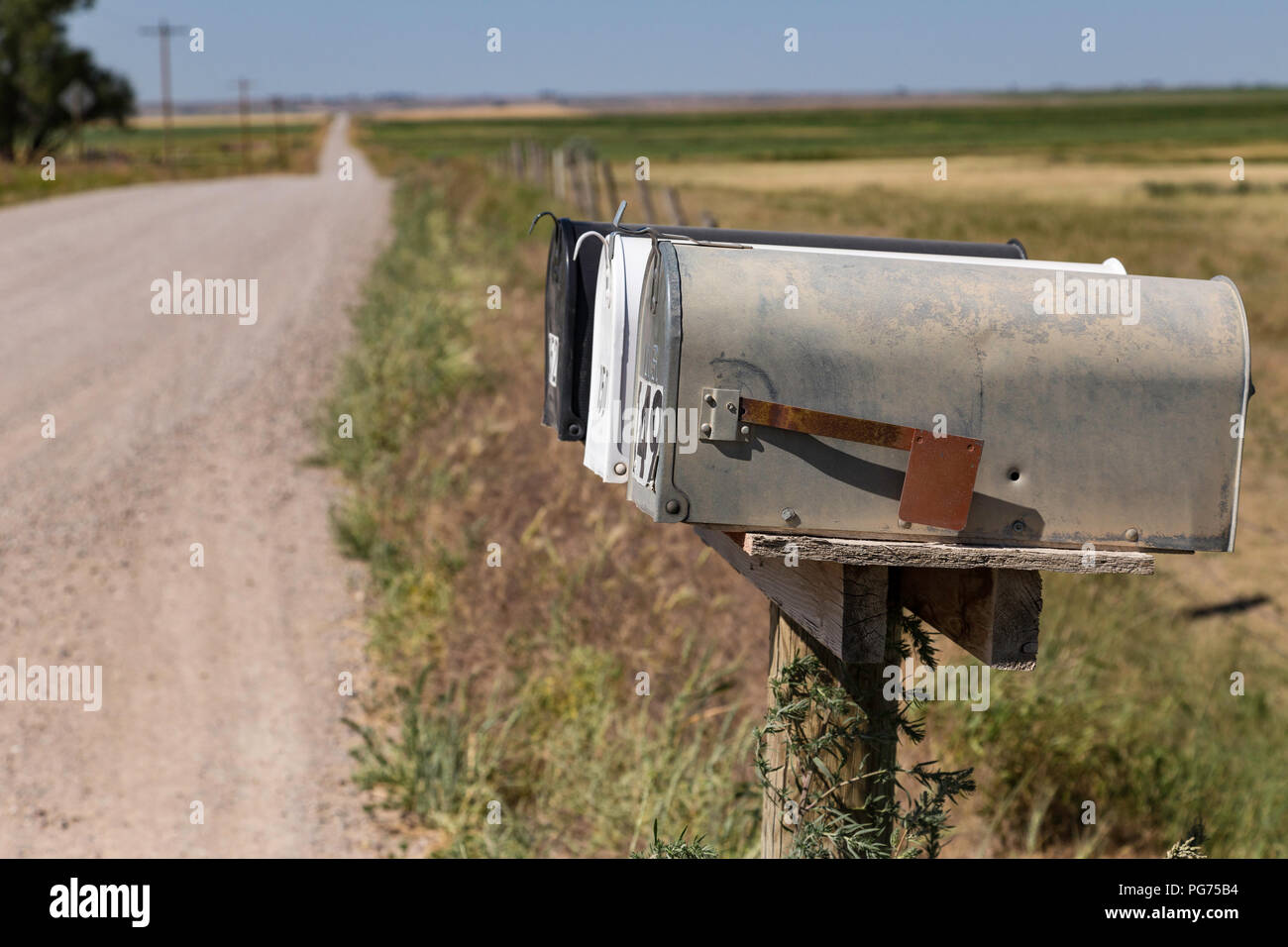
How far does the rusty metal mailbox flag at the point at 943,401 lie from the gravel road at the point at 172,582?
8.03ft

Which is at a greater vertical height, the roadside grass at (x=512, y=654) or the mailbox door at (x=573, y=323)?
the mailbox door at (x=573, y=323)

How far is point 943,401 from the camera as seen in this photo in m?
1.65

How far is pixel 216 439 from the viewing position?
24.4 ft

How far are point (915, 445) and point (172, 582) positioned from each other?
175 inches

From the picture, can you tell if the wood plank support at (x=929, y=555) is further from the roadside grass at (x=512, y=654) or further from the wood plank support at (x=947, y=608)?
the roadside grass at (x=512, y=654)

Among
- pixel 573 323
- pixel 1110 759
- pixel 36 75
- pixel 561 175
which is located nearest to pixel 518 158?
pixel 561 175

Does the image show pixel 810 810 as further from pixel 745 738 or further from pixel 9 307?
pixel 9 307

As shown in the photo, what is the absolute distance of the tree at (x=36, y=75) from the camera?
40781 millimetres

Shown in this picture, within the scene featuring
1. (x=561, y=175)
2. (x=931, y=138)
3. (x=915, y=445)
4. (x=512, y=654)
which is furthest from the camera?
(x=931, y=138)

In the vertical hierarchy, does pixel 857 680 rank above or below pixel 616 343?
below

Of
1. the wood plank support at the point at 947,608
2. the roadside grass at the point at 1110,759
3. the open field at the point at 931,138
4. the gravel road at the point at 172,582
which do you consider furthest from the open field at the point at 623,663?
the open field at the point at 931,138

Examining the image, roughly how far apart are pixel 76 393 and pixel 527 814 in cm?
599

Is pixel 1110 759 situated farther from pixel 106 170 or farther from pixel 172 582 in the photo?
pixel 106 170

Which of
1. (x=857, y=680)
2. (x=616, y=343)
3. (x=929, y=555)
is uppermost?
(x=616, y=343)
